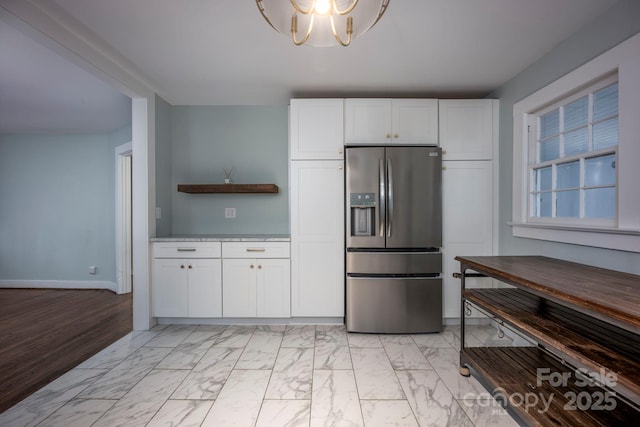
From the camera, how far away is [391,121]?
2758 millimetres

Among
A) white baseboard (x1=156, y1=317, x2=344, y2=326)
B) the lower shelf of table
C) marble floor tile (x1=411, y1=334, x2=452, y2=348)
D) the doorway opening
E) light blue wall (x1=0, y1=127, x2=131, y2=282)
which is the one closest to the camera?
the lower shelf of table

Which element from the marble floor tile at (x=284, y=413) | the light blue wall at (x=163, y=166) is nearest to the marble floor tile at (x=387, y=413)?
the marble floor tile at (x=284, y=413)

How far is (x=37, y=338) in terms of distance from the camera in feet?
8.41

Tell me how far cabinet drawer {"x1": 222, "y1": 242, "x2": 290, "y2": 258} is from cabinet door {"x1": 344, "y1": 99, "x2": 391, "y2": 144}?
4.09ft

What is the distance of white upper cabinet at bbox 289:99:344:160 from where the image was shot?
276 cm

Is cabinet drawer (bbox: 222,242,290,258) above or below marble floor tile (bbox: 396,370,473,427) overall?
above

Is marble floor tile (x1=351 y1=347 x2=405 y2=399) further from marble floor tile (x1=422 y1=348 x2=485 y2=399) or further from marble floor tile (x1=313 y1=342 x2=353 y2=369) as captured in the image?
marble floor tile (x1=422 y1=348 x2=485 y2=399)

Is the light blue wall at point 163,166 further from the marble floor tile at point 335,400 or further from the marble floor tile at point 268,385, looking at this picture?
the marble floor tile at point 335,400

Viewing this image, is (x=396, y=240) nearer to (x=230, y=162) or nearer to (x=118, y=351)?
(x=230, y=162)

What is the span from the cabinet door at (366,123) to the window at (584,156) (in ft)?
3.77

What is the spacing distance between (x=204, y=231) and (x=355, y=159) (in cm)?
198

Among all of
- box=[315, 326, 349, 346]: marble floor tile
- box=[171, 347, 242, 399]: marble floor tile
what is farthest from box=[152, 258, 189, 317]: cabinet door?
box=[315, 326, 349, 346]: marble floor tile

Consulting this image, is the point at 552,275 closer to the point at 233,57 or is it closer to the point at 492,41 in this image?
the point at 492,41

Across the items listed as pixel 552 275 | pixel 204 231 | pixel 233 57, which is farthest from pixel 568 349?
pixel 204 231
